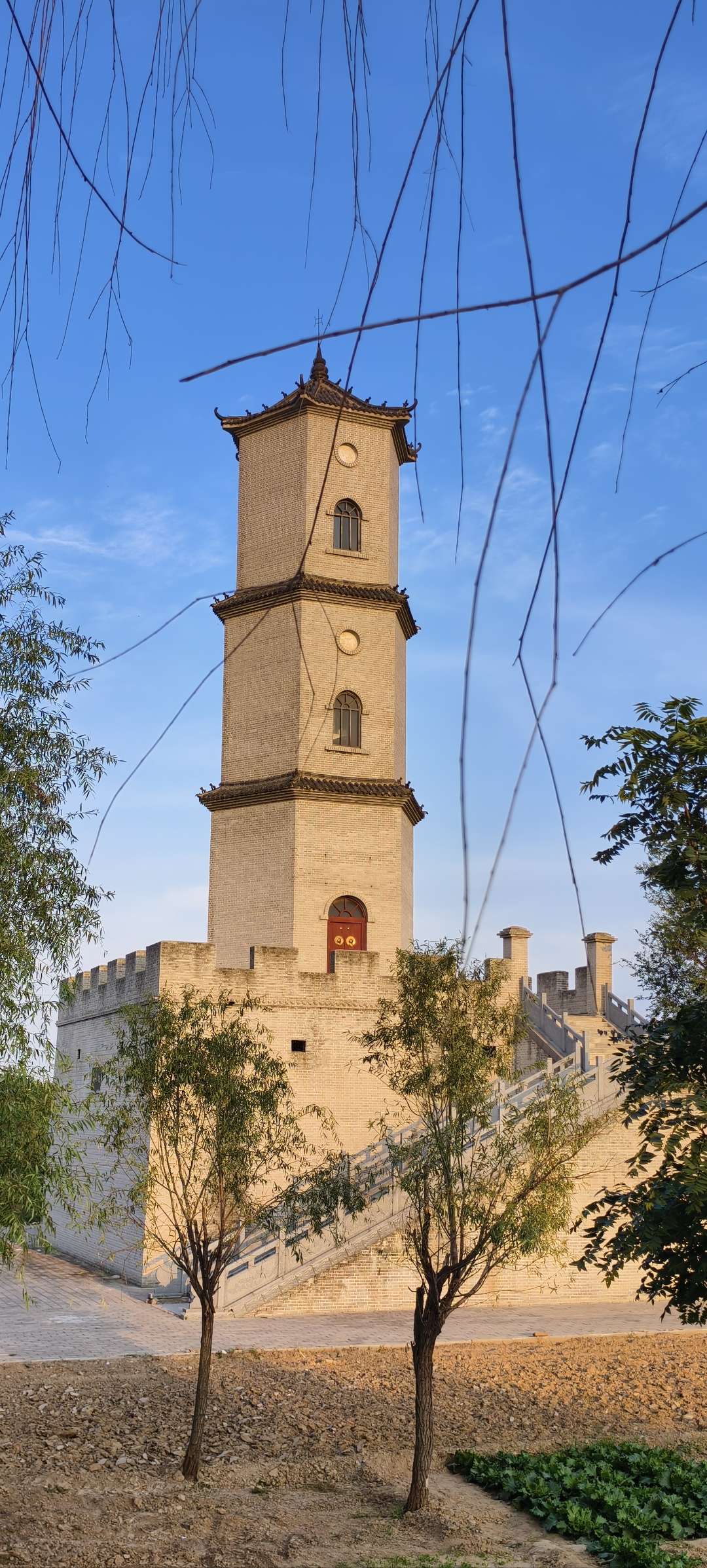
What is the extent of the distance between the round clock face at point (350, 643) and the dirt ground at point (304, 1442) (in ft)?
48.4

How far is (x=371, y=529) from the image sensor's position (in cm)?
2789

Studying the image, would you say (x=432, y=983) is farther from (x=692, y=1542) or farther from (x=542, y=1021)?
(x=542, y=1021)

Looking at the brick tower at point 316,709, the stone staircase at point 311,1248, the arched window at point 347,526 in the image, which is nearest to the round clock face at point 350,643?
the brick tower at point 316,709

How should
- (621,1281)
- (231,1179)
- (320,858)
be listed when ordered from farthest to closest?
1. (320,858)
2. (621,1281)
3. (231,1179)

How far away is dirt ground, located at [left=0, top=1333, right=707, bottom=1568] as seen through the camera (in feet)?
31.7

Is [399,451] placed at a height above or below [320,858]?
above

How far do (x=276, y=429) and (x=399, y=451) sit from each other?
2909 mm

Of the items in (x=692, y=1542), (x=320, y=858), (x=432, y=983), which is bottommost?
(x=692, y=1542)

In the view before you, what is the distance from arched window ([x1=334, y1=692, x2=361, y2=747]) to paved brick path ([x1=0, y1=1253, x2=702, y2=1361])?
11480 mm

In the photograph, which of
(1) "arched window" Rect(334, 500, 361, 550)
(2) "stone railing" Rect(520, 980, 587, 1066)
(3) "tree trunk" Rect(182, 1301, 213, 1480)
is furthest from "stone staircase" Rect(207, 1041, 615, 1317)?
(1) "arched window" Rect(334, 500, 361, 550)

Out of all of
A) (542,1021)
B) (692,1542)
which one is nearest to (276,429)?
(542,1021)

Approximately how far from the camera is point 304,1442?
12234 millimetres

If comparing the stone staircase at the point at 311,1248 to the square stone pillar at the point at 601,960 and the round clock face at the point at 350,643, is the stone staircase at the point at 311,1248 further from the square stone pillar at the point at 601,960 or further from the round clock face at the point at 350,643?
the round clock face at the point at 350,643

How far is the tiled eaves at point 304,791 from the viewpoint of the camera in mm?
25328
